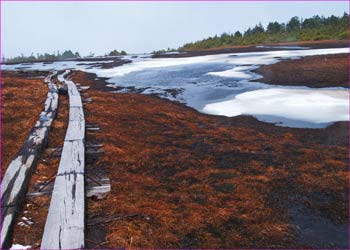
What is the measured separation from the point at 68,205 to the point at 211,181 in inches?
89.6

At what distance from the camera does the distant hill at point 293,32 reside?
45156 mm

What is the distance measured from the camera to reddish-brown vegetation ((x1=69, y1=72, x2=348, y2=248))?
159 inches

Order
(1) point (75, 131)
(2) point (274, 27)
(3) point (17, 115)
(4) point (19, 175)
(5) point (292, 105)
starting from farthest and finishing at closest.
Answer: (2) point (274, 27), (5) point (292, 105), (3) point (17, 115), (1) point (75, 131), (4) point (19, 175)

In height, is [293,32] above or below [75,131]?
above

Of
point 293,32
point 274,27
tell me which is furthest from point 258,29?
point 293,32

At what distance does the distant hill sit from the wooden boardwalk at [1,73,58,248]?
4044cm

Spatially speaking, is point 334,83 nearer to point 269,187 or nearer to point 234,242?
point 269,187

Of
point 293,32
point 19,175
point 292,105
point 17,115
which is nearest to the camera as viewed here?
point 19,175

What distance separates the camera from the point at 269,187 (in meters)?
5.38

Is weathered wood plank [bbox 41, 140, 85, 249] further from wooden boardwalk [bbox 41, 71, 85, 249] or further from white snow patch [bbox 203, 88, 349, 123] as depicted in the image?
white snow patch [bbox 203, 88, 349, 123]

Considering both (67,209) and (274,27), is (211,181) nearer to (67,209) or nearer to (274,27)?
(67,209)

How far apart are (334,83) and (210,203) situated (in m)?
12.2

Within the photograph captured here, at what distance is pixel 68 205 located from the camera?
4012 millimetres

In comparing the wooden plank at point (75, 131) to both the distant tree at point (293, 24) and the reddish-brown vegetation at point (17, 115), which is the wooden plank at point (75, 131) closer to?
the reddish-brown vegetation at point (17, 115)
